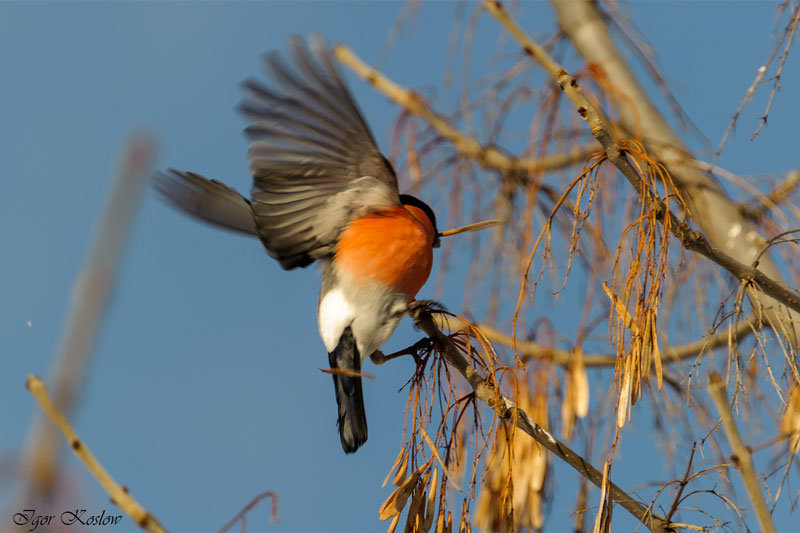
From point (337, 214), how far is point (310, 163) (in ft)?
0.58

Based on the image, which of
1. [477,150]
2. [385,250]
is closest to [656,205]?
[385,250]

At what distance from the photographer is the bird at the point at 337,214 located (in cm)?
161

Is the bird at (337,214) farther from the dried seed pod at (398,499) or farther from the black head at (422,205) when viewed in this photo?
the dried seed pod at (398,499)

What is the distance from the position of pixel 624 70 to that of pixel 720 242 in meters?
0.53

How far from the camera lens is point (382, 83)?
8.27ft

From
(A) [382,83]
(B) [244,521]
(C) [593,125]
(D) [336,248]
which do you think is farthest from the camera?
(A) [382,83]

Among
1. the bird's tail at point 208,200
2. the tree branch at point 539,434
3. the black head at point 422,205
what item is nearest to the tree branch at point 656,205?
the tree branch at point 539,434

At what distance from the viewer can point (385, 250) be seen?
1829 mm

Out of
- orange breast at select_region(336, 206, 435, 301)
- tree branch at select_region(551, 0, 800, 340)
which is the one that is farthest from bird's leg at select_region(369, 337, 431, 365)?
tree branch at select_region(551, 0, 800, 340)

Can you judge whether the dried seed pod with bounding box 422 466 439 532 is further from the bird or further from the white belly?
the white belly

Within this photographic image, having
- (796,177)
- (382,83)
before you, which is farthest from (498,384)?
(382,83)

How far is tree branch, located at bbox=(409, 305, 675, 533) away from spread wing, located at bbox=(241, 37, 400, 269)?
0.48 m

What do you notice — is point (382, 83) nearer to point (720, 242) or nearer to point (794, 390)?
point (720, 242)

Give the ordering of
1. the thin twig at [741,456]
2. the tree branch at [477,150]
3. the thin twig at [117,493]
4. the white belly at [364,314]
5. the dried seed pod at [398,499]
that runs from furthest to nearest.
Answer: the tree branch at [477,150]
the white belly at [364,314]
the dried seed pod at [398,499]
the thin twig at [741,456]
the thin twig at [117,493]
